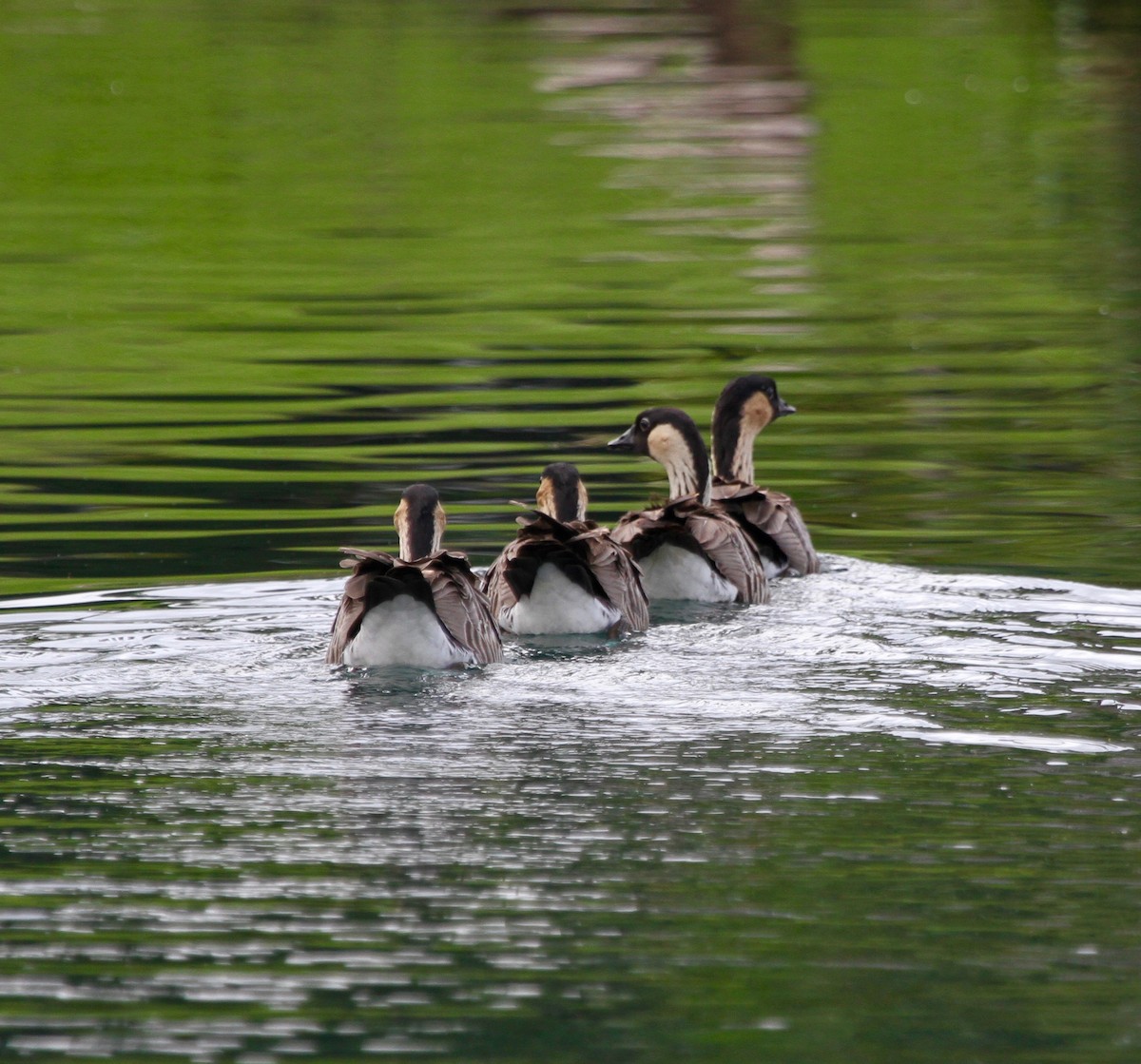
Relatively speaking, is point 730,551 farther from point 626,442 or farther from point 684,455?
point 626,442

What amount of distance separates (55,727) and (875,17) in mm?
49555

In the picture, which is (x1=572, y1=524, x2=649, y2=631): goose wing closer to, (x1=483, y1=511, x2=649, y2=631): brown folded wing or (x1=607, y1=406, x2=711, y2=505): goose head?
(x1=483, y1=511, x2=649, y2=631): brown folded wing

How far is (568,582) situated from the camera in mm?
9977

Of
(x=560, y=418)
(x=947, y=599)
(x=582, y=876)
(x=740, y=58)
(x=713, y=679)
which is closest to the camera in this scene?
(x=582, y=876)

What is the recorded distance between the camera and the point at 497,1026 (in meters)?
5.42

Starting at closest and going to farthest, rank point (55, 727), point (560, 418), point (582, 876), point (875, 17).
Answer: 1. point (582, 876)
2. point (55, 727)
3. point (560, 418)
4. point (875, 17)

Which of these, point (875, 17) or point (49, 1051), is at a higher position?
point (875, 17)

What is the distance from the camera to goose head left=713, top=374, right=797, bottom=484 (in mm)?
12945

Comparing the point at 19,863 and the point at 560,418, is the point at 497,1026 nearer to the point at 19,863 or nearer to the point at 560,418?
the point at 19,863

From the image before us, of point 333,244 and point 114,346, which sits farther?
point 333,244

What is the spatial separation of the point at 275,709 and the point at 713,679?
1.79 m

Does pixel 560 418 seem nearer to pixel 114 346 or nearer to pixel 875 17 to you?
pixel 114 346

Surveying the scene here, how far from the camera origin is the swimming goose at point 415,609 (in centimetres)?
885

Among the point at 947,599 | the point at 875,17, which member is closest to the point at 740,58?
the point at 875,17
